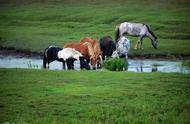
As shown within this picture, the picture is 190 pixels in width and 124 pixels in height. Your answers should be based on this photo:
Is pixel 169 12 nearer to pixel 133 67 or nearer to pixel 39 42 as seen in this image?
pixel 39 42

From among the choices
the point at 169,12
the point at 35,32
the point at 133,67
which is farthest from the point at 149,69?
the point at 169,12

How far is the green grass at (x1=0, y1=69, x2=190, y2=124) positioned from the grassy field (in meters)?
11.6

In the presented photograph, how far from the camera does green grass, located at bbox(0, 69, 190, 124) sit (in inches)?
501

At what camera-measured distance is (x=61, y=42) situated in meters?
32.8

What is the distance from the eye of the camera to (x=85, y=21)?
4616 cm

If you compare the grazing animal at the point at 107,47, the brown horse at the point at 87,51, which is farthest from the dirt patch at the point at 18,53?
the brown horse at the point at 87,51

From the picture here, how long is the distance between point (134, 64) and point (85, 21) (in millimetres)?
21033

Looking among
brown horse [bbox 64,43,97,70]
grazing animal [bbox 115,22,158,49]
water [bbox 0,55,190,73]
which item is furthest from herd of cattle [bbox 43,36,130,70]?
grazing animal [bbox 115,22,158,49]

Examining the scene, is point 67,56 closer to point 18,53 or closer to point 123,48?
point 123,48

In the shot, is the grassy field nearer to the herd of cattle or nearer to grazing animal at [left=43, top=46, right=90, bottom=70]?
the herd of cattle

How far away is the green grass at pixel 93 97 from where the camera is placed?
1273 centimetres

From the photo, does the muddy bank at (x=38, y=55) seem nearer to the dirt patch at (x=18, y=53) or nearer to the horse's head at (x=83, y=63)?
the dirt patch at (x=18, y=53)

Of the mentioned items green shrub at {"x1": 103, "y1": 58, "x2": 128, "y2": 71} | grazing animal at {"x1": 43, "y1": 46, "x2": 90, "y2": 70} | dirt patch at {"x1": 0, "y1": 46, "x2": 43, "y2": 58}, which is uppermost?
grazing animal at {"x1": 43, "y1": 46, "x2": 90, "y2": 70}

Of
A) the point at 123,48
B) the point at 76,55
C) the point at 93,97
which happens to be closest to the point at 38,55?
the point at 123,48
